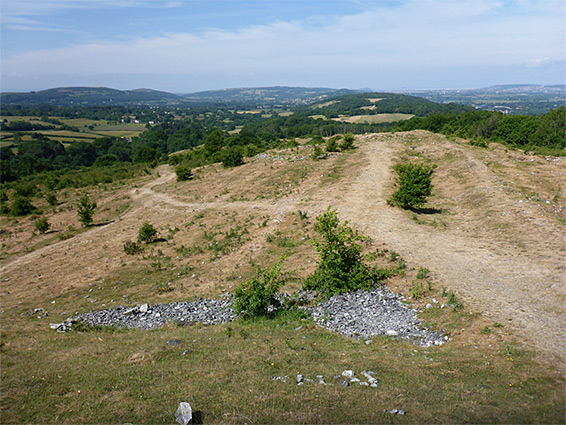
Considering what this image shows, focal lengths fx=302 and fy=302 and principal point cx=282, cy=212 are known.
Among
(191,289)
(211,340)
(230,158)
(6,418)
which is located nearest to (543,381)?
(211,340)

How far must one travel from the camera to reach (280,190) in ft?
100

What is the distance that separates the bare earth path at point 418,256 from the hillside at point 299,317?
10cm

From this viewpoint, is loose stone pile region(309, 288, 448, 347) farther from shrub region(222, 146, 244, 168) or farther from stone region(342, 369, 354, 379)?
shrub region(222, 146, 244, 168)

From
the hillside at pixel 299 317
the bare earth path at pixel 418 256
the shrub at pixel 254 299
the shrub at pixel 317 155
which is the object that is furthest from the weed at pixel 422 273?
the shrub at pixel 317 155

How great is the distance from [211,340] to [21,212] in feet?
136

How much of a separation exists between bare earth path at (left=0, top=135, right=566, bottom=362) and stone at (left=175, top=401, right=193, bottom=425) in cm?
886

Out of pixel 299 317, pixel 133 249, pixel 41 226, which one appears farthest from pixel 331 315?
pixel 41 226

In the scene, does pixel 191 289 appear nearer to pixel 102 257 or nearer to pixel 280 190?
pixel 102 257

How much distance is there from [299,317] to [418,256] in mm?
7009

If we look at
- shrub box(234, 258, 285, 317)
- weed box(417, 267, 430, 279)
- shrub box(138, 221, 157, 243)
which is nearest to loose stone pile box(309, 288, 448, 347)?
weed box(417, 267, 430, 279)

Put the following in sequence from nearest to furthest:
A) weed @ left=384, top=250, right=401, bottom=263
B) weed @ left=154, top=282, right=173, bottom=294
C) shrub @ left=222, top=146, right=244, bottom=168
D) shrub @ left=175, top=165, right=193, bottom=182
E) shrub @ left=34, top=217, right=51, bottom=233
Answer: weed @ left=384, top=250, right=401, bottom=263, weed @ left=154, top=282, right=173, bottom=294, shrub @ left=34, top=217, right=51, bottom=233, shrub @ left=175, top=165, right=193, bottom=182, shrub @ left=222, top=146, right=244, bottom=168

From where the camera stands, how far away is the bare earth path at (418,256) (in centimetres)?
991

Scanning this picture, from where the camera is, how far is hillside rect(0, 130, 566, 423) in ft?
21.5

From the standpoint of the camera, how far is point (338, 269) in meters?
13.0
